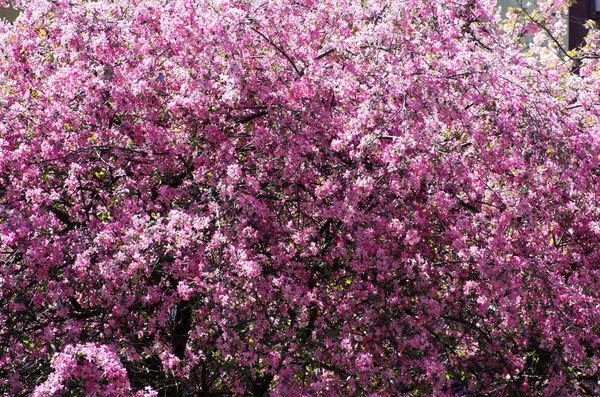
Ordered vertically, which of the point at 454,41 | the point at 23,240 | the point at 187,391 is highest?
the point at 454,41

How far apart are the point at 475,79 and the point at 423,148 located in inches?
40.1

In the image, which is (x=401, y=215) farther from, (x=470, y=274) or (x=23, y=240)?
(x=23, y=240)

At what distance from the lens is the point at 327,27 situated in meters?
6.95

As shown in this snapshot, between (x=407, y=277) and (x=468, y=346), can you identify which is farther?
(x=468, y=346)

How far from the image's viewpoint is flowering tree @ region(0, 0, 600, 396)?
18.8 feet

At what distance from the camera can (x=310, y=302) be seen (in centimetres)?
611

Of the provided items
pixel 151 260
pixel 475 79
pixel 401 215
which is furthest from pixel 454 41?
pixel 151 260

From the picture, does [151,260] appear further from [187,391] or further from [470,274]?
[470,274]

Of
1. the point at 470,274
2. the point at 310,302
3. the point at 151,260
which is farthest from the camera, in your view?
the point at 470,274

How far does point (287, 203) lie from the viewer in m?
6.48

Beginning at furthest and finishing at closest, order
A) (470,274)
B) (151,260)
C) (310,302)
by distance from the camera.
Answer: (470,274), (310,302), (151,260)

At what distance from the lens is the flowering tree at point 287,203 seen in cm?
573

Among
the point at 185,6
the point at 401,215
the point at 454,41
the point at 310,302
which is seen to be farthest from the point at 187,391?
the point at 454,41

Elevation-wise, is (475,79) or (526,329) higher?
(475,79)
